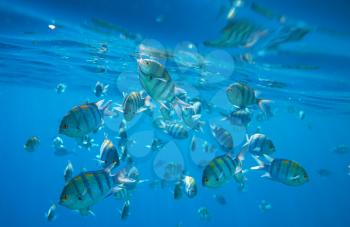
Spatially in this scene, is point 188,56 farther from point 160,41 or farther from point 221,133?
point 221,133

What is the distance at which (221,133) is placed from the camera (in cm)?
855

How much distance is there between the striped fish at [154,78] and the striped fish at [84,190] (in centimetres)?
157

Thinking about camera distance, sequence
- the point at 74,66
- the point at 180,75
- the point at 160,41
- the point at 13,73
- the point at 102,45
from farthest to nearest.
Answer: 1. the point at 13,73
2. the point at 74,66
3. the point at 180,75
4. the point at 102,45
5. the point at 160,41

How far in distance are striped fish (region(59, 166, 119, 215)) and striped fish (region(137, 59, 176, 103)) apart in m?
1.57

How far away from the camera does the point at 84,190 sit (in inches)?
202

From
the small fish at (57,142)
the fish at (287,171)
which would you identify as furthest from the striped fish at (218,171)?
the small fish at (57,142)

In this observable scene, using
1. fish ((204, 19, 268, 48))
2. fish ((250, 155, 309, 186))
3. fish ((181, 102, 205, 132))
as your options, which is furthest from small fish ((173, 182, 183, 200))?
fish ((204, 19, 268, 48))

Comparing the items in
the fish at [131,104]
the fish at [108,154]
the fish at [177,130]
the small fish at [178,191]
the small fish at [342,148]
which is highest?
the small fish at [342,148]

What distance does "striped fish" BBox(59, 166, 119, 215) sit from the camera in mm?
Answer: 5145

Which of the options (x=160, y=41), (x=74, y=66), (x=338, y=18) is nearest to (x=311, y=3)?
(x=338, y=18)

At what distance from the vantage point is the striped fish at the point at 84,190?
5.14 metres

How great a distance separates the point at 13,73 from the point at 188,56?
20.0m

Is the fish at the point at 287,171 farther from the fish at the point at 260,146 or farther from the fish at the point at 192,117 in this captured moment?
the fish at the point at 192,117

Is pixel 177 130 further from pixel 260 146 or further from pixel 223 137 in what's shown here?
pixel 260 146
